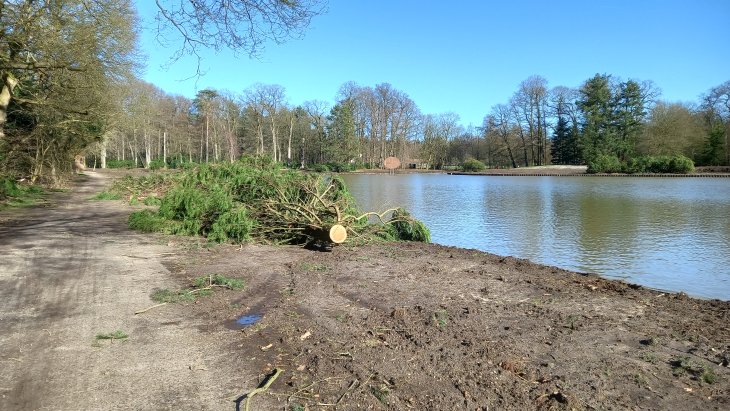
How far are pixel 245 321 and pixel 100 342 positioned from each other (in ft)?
4.60

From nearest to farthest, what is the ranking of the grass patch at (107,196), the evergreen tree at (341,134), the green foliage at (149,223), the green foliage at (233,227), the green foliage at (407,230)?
the green foliage at (233,227) < the green foliage at (149,223) < the green foliage at (407,230) < the grass patch at (107,196) < the evergreen tree at (341,134)

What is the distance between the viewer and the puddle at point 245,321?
5121 millimetres

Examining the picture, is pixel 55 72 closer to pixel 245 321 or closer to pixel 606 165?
pixel 245 321

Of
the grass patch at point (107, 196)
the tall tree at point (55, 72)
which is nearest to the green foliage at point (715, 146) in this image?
the tall tree at point (55, 72)

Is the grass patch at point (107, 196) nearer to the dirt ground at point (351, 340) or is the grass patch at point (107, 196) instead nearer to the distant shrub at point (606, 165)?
the dirt ground at point (351, 340)

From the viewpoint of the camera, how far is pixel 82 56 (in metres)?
13.6

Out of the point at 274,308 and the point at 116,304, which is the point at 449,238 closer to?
the point at 274,308

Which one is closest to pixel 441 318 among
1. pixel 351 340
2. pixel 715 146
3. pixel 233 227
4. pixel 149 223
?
pixel 351 340

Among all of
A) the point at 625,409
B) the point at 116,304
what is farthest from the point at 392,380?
the point at 116,304

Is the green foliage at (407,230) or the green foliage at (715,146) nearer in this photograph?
the green foliage at (407,230)

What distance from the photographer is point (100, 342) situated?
450cm

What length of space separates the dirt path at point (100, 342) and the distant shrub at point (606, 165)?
206 feet

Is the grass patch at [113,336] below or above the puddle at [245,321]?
above

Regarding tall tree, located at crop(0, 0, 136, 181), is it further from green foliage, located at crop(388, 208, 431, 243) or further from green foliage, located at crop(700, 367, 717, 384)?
green foliage, located at crop(700, 367, 717, 384)
